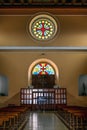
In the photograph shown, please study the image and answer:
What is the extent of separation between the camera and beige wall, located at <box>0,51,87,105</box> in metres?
23.0

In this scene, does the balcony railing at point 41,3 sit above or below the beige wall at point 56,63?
above

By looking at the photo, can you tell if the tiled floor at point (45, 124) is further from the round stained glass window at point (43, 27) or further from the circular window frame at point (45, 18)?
the round stained glass window at point (43, 27)

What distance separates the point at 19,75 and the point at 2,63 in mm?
1749

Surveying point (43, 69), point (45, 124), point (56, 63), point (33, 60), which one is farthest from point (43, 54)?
point (45, 124)

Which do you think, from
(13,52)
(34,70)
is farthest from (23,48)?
(34,70)

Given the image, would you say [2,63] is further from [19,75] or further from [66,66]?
[66,66]

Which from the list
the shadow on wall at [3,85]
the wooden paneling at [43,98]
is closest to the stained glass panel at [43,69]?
the wooden paneling at [43,98]

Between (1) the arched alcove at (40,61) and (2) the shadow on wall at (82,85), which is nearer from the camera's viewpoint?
(1) the arched alcove at (40,61)

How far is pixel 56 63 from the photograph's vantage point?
23.2 meters

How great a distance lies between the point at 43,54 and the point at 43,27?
225cm

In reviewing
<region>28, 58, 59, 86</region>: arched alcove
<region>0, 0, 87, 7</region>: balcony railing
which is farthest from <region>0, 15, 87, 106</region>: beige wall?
<region>0, 0, 87, 7</region>: balcony railing

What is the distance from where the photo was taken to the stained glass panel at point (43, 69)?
2417 cm

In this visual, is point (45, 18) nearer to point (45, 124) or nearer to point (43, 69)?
point (43, 69)

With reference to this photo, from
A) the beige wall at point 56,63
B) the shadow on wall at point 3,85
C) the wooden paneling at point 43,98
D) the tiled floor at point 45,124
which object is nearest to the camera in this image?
the tiled floor at point 45,124
